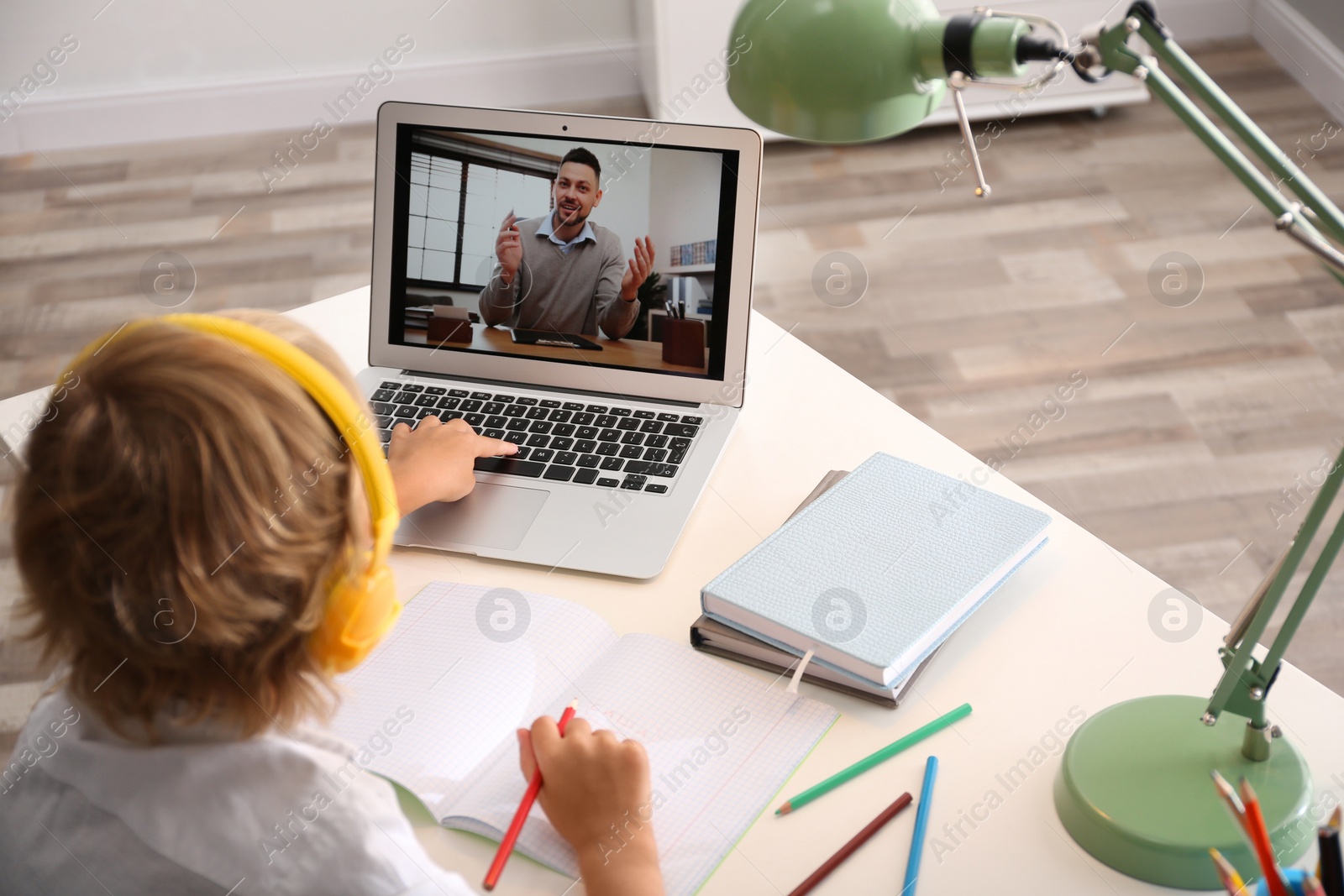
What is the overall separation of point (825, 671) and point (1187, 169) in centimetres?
274

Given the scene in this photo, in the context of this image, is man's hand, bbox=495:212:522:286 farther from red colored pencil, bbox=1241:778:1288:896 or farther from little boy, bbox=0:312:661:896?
red colored pencil, bbox=1241:778:1288:896

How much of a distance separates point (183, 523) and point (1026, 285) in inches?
96.4

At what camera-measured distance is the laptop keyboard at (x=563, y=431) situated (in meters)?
1.15

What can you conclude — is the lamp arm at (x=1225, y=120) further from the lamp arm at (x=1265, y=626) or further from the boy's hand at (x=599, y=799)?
the boy's hand at (x=599, y=799)

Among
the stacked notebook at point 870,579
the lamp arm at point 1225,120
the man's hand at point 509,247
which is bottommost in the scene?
the stacked notebook at point 870,579

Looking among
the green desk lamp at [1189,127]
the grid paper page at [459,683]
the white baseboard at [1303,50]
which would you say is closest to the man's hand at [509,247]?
the grid paper page at [459,683]

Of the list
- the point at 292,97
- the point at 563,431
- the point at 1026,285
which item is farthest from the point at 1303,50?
the point at 563,431

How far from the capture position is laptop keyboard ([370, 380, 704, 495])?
1.15 meters

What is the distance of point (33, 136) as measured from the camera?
3.63 m

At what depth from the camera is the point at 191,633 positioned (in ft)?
2.17

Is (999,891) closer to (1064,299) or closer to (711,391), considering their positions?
(711,391)

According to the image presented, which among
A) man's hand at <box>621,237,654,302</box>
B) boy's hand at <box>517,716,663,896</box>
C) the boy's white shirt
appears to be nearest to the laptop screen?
man's hand at <box>621,237,654,302</box>

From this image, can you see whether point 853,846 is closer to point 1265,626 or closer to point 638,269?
point 1265,626

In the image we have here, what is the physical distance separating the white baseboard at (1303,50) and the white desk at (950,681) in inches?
112
